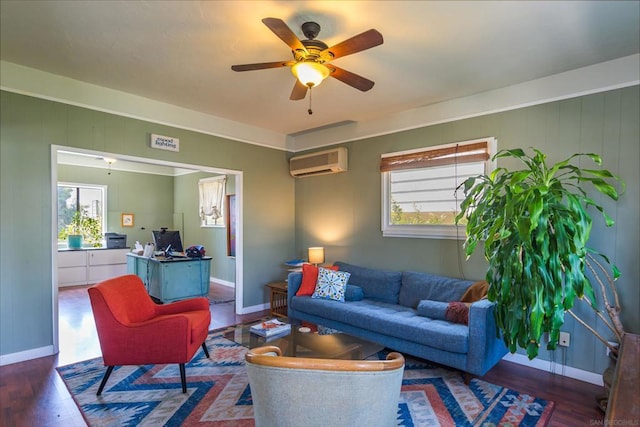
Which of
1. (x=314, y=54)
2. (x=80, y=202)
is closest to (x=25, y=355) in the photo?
(x=314, y=54)

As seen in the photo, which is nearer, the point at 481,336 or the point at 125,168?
the point at 481,336

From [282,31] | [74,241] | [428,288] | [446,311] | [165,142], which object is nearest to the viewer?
[282,31]

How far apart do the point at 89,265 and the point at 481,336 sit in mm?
7416

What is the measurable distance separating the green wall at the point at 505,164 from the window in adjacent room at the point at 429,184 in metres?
0.10

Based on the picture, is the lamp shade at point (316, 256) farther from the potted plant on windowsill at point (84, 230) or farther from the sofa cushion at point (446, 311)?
the potted plant on windowsill at point (84, 230)

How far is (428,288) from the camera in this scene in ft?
11.9

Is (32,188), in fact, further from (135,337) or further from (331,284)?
(331,284)

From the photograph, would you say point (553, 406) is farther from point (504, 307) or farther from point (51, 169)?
point (51, 169)

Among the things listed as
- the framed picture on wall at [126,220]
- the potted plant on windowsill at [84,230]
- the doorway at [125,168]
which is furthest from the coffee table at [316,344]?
the framed picture on wall at [126,220]

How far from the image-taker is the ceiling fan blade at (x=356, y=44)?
6.44 ft

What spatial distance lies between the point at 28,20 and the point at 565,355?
506 cm

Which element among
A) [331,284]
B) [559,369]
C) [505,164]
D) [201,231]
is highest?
[505,164]

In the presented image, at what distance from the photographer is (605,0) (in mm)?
2072

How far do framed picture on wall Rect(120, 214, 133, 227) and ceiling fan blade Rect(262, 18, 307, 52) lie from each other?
23.5 feet
